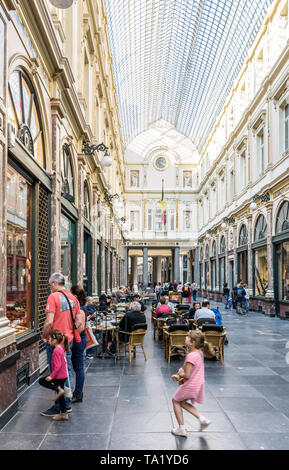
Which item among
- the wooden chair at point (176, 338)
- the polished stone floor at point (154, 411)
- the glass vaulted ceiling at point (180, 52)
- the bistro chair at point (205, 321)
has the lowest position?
the polished stone floor at point (154, 411)

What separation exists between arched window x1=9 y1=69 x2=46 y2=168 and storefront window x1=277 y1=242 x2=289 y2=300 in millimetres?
12319

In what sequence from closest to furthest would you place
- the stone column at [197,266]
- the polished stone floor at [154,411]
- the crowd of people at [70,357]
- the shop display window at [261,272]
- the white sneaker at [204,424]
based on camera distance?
the polished stone floor at [154,411], the crowd of people at [70,357], the white sneaker at [204,424], the shop display window at [261,272], the stone column at [197,266]

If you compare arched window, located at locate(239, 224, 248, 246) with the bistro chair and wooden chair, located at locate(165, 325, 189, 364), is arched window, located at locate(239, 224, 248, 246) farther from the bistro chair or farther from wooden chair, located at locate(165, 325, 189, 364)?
wooden chair, located at locate(165, 325, 189, 364)

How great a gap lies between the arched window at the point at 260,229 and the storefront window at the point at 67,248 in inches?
452

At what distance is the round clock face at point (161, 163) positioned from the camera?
46.8 meters

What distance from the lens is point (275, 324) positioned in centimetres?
1603

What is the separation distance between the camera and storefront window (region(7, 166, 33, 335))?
6.29 metres

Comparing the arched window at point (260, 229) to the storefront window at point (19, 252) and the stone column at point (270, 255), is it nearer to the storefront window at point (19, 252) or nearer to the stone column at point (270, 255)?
the stone column at point (270, 255)

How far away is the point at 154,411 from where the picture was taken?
557 cm

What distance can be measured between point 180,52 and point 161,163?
Answer: 52.5 ft

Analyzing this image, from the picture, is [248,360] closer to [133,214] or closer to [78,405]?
[78,405]

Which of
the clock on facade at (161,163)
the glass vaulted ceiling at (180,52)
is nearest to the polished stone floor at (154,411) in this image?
the glass vaulted ceiling at (180,52)

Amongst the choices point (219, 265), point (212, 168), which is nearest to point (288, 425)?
point (219, 265)

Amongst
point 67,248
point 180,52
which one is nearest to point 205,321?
point 67,248
